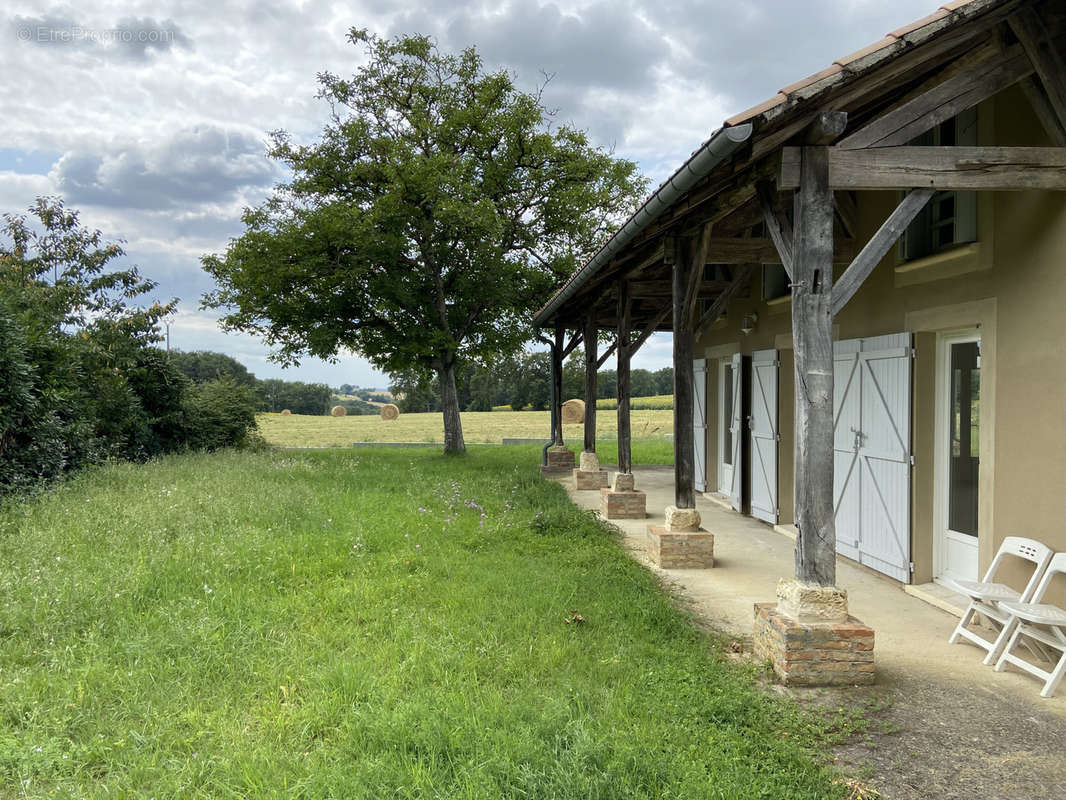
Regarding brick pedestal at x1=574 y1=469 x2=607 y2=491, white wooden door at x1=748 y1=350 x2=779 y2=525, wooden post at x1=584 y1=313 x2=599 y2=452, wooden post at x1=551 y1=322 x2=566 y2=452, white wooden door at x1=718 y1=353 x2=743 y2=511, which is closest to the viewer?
white wooden door at x1=748 y1=350 x2=779 y2=525

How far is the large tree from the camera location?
50.6 ft

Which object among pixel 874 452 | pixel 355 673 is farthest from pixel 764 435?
pixel 355 673

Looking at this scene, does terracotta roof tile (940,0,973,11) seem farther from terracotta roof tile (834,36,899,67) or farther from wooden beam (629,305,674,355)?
wooden beam (629,305,674,355)

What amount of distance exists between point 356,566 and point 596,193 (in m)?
13.7

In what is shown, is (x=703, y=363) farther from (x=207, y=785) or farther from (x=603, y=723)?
(x=207, y=785)

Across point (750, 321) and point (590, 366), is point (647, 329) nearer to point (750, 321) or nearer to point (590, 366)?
point (750, 321)

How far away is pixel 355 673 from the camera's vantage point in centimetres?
378

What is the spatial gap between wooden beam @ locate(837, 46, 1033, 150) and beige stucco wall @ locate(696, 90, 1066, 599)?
557 mm

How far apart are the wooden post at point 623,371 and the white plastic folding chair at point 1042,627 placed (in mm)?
5145

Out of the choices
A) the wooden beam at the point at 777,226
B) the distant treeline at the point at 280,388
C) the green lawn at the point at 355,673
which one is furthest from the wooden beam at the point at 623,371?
the distant treeline at the point at 280,388

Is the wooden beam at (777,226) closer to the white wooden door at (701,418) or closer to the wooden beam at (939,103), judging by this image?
the wooden beam at (939,103)

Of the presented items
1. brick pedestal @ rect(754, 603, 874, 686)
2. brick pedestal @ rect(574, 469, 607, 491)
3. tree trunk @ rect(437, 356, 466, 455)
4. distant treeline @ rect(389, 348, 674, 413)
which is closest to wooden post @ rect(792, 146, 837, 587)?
brick pedestal @ rect(754, 603, 874, 686)

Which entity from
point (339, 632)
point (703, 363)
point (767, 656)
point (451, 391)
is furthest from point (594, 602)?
point (451, 391)

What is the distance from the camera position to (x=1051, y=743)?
3.27m
